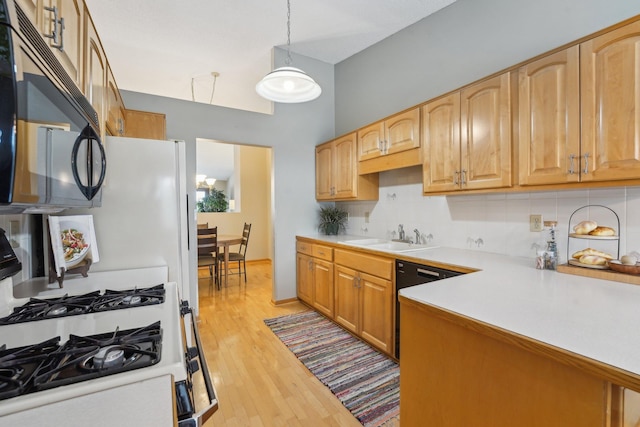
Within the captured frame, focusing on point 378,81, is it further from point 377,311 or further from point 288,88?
point 377,311

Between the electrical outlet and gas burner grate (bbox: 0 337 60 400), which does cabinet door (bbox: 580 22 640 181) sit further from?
gas burner grate (bbox: 0 337 60 400)

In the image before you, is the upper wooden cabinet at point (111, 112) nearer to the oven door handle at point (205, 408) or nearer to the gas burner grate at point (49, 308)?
the gas burner grate at point (49, 308)

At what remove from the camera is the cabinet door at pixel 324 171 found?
3.52m

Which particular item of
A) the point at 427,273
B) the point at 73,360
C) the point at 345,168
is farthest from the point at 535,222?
the point at 73,360

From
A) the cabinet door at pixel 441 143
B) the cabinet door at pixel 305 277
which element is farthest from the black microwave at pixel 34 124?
the cabinet door at pixel 305 277

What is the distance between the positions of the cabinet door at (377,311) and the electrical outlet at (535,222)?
3.46 feet

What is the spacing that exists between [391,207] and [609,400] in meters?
2.45

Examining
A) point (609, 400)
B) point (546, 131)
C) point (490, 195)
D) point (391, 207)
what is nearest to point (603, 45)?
point (546, 131)

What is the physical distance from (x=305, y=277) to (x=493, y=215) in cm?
211

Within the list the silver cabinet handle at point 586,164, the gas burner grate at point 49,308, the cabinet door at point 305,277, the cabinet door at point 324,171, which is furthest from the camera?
the cabinet door at point 324,171

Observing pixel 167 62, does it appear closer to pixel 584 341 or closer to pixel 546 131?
pixel 546 131

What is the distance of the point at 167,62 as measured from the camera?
3.78m

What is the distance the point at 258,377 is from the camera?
6.95ft

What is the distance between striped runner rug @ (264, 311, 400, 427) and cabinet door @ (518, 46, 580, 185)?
1609mm
